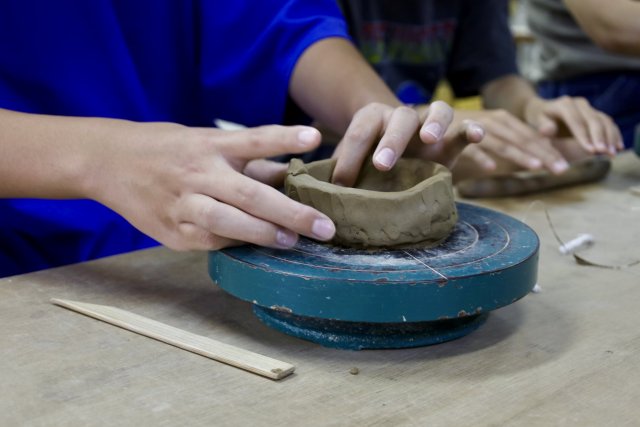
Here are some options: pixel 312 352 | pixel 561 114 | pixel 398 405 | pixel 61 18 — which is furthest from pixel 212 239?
Result: pixel 561 114

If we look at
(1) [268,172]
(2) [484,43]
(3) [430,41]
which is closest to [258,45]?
(1) [268,172]

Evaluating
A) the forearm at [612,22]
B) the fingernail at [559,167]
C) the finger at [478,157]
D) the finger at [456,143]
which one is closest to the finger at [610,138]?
the fingernail at [559,167]

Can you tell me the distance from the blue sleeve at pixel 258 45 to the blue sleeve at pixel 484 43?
787 millimetres

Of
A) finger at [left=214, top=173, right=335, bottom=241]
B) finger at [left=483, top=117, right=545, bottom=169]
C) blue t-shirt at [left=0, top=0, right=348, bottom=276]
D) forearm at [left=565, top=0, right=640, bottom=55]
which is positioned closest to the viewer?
finger at [left=214, top=173, right=335, bottom=241]

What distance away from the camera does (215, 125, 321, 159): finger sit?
2.65 ft

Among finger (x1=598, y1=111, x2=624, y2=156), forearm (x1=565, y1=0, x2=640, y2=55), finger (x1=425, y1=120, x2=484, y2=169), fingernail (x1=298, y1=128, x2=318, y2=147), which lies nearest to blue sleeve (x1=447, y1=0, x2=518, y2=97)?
forearm (x1=565, y1=0, x2=640, y2=55)

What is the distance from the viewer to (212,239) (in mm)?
801

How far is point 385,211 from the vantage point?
0.79m

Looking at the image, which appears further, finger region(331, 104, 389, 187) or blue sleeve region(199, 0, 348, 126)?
blue sleeve region(199, 0, 348, 126)

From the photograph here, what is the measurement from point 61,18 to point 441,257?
702 millimetres

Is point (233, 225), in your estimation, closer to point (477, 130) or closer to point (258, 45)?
point (477, 130)

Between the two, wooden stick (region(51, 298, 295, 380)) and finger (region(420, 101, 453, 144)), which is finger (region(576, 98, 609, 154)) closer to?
finger (region(420, 101, 453, 144))

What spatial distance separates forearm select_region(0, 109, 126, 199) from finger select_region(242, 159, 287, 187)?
0.19 m

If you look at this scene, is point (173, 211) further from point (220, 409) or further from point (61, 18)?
point (61, 18)
